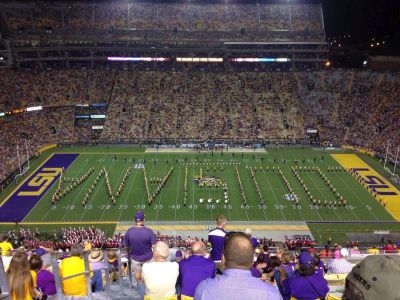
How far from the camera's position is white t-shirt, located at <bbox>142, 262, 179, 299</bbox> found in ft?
15.8

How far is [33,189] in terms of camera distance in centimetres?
3281

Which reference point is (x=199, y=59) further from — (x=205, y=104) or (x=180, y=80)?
(x=205, y=104)

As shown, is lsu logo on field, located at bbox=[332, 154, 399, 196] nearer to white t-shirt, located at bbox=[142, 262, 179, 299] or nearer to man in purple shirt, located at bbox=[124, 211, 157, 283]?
man in purple shirt, located at bbox=[124, 211, 157, 283]

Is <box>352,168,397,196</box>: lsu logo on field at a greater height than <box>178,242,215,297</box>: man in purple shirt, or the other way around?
<box>178,242,215,297</box>: man in purple shirt

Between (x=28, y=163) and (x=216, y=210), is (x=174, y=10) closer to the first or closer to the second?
(x=28, y=163)

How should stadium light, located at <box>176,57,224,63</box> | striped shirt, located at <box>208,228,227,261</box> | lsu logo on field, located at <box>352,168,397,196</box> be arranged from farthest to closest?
stadium light, located at <box>176,57,224,63</box>, lsu logo on field, located at <box>352,168,397,196</box>, striped shirt, located at <box>208,228,227,261</box>

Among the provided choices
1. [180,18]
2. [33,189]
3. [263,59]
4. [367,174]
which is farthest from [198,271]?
[180,18]

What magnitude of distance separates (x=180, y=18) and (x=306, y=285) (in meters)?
58.4

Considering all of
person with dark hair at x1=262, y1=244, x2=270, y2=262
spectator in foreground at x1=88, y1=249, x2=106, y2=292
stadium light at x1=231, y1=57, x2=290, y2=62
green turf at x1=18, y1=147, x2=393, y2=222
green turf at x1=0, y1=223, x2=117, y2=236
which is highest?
stadium light at x1=231, y1=57, x2=290, y2=62

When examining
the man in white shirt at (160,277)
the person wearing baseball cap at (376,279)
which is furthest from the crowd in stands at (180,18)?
the person wearing baseball cap at (376,279)

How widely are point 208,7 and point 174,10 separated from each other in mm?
5092

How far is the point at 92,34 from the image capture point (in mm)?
55312

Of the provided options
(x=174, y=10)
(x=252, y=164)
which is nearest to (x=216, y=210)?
(x=252, y=164)

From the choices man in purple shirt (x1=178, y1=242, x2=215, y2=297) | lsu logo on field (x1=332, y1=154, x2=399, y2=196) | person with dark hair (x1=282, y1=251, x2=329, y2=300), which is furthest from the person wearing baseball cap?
lsu logo on field (x1=332, y1=154, x2=399, y2=196)
